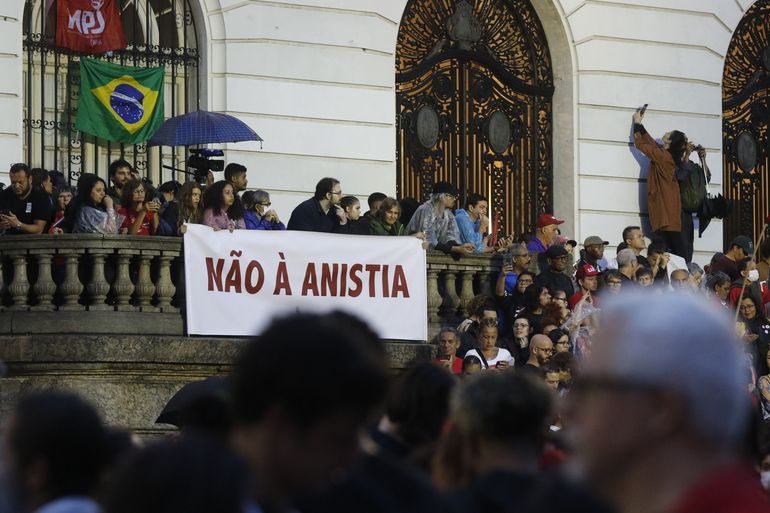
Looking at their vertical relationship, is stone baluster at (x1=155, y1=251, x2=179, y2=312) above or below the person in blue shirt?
below

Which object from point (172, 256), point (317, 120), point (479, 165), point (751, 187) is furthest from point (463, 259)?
point (751, 187)

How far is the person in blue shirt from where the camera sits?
58.0ft

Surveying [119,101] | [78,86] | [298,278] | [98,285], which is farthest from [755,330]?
[78,86]

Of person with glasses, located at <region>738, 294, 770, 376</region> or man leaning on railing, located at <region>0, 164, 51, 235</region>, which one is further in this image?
person with glasses, located at <region>738, 294, 770, 376</region>

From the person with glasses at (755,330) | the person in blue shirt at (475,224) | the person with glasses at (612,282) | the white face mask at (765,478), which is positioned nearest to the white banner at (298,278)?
the person in blue shirt at (475,224)

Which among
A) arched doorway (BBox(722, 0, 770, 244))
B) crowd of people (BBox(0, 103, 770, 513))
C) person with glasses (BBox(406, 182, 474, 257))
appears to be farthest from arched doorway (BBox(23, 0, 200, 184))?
crowd of people (BBox(0, 103, 770, 513))

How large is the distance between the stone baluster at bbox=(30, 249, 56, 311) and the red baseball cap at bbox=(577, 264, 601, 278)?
213 inches

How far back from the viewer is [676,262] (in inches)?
797

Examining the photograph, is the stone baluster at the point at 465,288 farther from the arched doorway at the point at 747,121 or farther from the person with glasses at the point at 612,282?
the arched doorway at the point at 747,121

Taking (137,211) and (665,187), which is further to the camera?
(665,187)

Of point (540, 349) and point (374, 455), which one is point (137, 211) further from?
point (374, 455)

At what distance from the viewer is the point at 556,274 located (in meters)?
17.1

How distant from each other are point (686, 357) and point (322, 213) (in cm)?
1370

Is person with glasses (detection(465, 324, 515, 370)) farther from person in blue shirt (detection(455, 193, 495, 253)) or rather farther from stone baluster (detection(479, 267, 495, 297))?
person in blue shirt (detection(455, 193, 495, 253))
